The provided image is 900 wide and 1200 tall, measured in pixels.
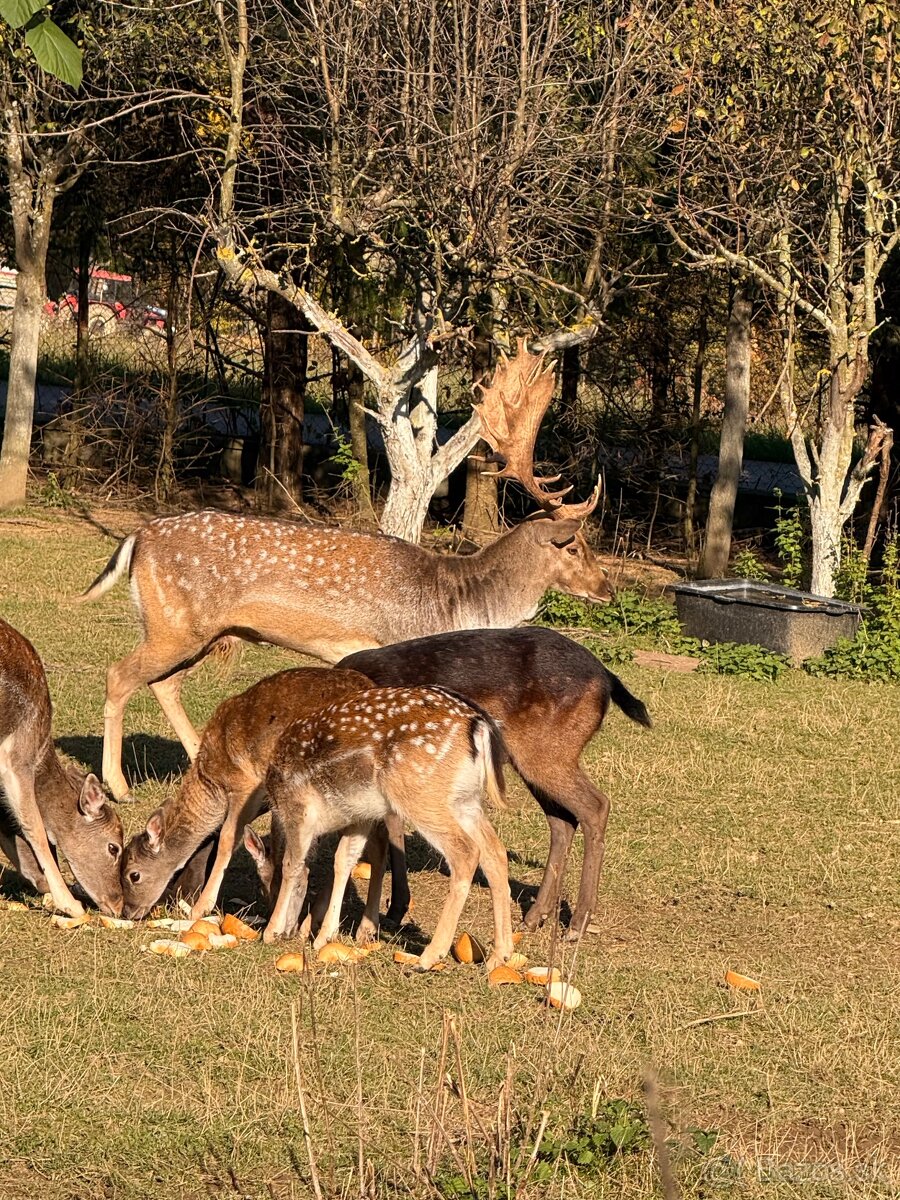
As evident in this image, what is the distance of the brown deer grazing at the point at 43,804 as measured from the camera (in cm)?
662

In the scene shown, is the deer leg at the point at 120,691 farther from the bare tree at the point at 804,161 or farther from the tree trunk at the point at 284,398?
the tree trunk at the point at 284,398

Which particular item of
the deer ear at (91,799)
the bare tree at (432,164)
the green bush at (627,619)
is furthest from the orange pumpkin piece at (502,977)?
the green bush at (627,619)

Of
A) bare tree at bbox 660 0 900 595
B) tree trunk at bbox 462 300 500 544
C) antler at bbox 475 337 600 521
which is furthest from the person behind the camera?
tree trunk at bbox 462 300 500 544

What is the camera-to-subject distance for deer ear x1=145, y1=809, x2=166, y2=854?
21.9 feet

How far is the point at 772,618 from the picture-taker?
12445 mm

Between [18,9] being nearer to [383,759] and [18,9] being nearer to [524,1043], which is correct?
[383,759]

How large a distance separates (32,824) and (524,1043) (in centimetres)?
223

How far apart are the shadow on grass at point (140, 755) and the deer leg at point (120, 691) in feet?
0.76

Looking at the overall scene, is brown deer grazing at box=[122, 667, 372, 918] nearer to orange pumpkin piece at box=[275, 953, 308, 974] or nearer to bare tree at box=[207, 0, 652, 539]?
orange pumpkin piece at box=[275, 953, 308, 974]

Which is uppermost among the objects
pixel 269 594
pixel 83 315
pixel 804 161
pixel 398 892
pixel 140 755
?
pixel 804 161

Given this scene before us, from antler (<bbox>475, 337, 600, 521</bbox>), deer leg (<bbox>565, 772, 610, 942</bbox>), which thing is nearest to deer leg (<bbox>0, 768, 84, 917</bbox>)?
deer leg (<bbox>565, 772, 610, 942</bbox>)

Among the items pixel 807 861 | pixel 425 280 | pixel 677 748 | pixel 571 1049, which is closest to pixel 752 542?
pixel 425 280

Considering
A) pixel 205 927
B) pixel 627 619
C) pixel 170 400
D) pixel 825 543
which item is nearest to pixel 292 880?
pixel 205 927

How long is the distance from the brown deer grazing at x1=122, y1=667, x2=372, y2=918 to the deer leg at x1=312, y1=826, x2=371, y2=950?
426 millimetres
